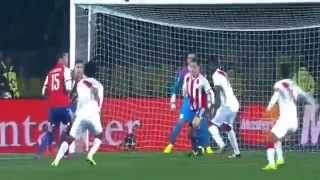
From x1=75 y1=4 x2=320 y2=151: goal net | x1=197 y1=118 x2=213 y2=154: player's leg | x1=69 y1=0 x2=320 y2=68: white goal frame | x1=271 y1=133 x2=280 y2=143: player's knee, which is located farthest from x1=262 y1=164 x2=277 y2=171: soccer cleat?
x1=69 y1=0 x2=320 y2=68: white goal frame

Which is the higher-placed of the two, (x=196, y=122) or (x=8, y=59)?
(x=8, y=59)

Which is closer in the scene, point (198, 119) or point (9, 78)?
point (198, 119)

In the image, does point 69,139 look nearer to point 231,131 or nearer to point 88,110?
point 88,110

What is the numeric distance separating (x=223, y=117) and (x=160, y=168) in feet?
12.2

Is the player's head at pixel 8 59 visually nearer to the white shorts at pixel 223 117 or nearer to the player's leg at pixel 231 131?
the white shorts at pixel 223 117

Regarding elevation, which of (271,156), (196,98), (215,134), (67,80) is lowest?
(271,156)

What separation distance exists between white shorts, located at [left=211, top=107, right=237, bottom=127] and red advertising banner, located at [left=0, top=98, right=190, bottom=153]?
232cm

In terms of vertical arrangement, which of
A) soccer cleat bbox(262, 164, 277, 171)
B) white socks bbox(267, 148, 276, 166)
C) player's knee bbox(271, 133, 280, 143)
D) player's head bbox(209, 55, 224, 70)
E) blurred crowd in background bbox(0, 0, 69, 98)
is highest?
blurred crowd in background bbox(0, 0, 69, 98)

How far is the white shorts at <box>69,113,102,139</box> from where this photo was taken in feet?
61.8

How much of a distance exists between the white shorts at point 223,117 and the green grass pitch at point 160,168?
681 millimetres

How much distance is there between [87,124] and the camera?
18891 mm

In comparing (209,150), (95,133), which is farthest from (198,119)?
(95,133)

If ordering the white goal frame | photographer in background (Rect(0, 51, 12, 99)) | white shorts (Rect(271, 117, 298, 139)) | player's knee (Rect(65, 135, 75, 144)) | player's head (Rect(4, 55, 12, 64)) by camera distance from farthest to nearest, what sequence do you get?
1. player's head (Rect(4, 55, 12, 64))
2. photographer in background (Rect(0, 51, 12, 99))
3. the white goal frame
4. player's knee (Rect(65, 135, 75, 144))
5. white shorts (Rect(271, 117, 298, 139))

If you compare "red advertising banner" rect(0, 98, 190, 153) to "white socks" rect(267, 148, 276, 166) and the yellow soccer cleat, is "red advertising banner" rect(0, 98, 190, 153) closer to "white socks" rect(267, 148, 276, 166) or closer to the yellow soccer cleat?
the yellow soccer cleat
